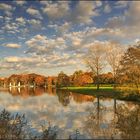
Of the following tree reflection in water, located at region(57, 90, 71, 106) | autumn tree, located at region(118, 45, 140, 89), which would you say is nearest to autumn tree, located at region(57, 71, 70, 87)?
tree reflection in water, located at region(57, 90, 71, 106)

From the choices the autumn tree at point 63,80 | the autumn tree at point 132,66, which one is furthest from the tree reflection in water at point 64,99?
the autumn tree at point 63,80

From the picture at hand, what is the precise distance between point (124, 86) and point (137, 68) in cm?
533

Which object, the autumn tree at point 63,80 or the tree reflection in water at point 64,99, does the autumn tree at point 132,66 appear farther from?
the autumn tree at point 63,80

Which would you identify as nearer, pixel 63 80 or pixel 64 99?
pixel 64 99

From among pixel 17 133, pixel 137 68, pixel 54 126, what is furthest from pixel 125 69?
pixel 17 133

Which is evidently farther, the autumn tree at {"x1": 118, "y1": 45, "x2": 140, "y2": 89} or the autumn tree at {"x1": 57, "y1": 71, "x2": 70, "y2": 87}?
the autumn tree at {"x1": 57, "y1": 71, "x2": 70, "y2": 87}

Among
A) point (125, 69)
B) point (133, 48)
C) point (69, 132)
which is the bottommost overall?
point (69, 132)

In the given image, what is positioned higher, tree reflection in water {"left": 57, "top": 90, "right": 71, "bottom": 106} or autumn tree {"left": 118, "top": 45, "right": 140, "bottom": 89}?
autumn tree {"left": 118, "top": 45, "right": 140, "bottom": 89}

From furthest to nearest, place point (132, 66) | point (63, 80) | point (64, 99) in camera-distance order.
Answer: point (63, 80), point (64, 99), point (132, 66)

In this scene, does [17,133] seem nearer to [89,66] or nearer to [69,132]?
[69,132]

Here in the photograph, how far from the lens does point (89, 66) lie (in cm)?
7894

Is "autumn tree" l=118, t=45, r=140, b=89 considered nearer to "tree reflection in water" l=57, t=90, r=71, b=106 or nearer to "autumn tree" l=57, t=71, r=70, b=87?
"tree reflection in water" l=57, t=90, r=71, b=106

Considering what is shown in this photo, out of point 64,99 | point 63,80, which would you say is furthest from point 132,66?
point 63,80

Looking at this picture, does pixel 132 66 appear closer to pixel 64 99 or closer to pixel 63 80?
pixel 64 99
